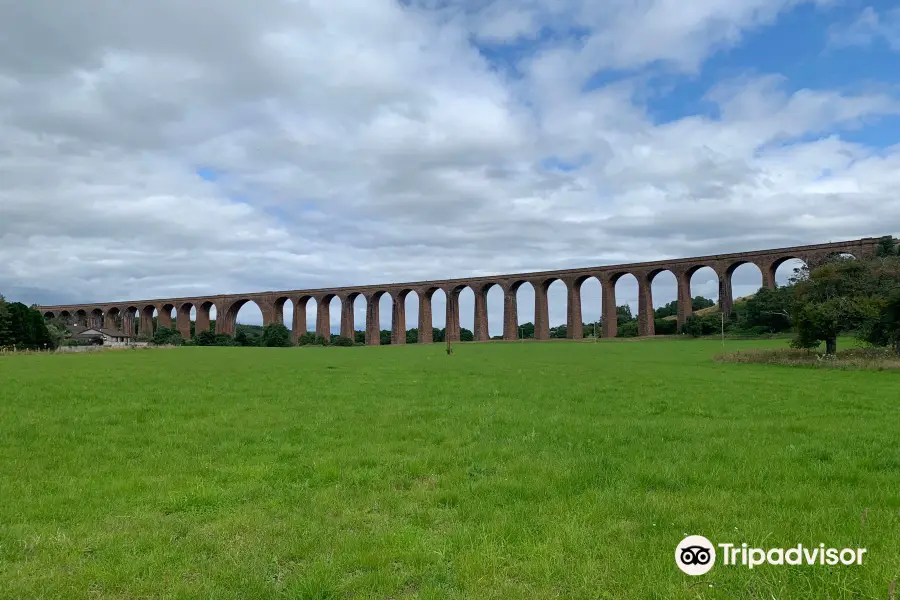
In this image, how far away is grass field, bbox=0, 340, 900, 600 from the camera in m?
3.51

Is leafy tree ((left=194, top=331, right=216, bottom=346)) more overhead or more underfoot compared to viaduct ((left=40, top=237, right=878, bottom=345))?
more underfoot

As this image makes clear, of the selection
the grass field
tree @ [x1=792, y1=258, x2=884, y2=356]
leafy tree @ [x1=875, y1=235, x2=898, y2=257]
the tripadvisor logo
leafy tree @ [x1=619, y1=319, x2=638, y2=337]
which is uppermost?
leafy tree @ [x1=875, y1=235, x2=898, y2=257]

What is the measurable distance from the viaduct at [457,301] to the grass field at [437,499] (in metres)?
39.6

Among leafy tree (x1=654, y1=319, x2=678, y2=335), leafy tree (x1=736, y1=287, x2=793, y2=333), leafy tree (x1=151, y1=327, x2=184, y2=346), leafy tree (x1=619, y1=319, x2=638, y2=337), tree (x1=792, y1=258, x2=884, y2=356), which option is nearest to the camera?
tree (x1=792, y1=258, x2=884, y2=356)

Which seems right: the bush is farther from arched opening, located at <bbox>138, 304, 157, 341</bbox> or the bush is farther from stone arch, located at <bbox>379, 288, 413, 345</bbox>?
arched opening, located at <bbox>138, 304, 157, 341</bbox>

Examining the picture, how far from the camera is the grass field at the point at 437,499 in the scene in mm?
3510

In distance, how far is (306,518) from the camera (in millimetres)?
4684

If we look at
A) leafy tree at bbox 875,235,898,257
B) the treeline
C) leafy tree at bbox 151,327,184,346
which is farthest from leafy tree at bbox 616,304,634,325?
the treeline

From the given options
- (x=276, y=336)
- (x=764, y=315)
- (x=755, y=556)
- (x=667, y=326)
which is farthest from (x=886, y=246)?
(x=276, y=336)

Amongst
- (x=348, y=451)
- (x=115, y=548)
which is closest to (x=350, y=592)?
(x=115, y=548)

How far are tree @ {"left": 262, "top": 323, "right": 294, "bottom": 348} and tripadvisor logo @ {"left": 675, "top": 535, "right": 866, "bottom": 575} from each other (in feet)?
271

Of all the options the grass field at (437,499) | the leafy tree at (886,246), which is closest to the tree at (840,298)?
the grass field at (437,499)

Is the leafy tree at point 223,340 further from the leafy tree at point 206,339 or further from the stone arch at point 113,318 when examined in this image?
the stone arch at point 113,318

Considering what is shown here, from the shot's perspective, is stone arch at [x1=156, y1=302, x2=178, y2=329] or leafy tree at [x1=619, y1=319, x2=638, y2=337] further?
stone arch at [x1=156, y1=302, x2=178, y2=329]
